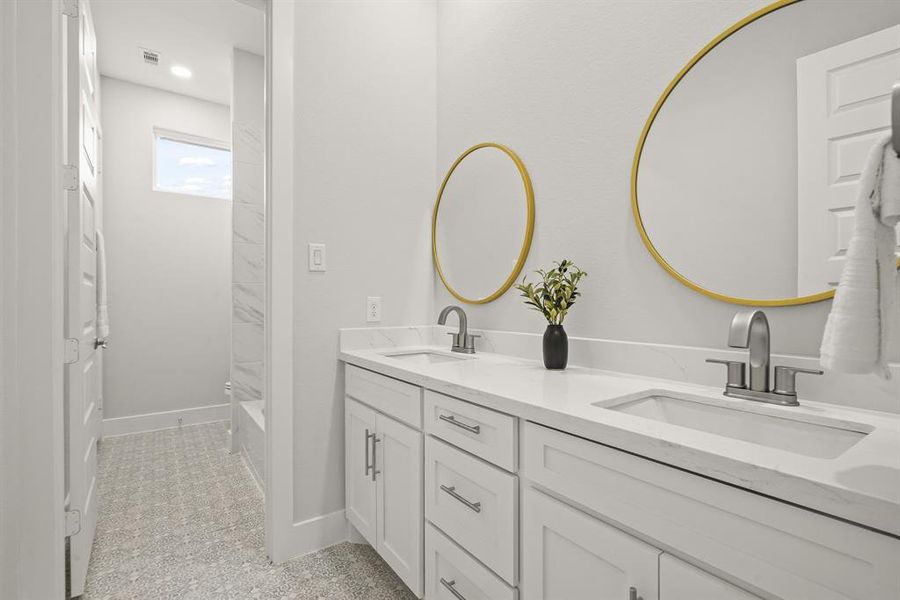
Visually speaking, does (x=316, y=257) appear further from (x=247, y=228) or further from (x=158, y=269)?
(x=158, y=269)

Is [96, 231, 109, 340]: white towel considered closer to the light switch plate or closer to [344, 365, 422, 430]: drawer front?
the light switch plate

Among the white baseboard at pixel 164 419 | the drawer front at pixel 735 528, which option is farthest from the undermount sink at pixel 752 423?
the white baseboard at pixel 164 419

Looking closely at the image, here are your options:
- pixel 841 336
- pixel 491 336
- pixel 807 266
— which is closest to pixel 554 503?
pixel 841 336

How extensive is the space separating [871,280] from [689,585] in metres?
0.52

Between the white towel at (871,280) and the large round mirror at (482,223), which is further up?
the large round mirror at (482,223)

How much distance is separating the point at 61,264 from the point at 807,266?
2.13 metres

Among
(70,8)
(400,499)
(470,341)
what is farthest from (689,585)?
(70,8)

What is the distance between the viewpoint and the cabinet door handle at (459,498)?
1124 millimetres

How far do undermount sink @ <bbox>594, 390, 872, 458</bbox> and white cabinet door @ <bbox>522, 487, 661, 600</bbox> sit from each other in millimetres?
253

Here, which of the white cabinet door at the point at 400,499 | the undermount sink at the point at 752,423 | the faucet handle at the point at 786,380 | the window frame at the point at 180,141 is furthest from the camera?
the window frame at the point at 180,141

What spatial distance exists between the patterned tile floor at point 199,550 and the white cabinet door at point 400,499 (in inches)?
7.6

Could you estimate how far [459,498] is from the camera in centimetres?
118

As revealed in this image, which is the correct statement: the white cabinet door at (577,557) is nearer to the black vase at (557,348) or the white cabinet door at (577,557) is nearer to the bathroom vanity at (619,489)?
the bathroom vanity at (619,489)

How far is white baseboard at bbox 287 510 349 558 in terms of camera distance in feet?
5.84
